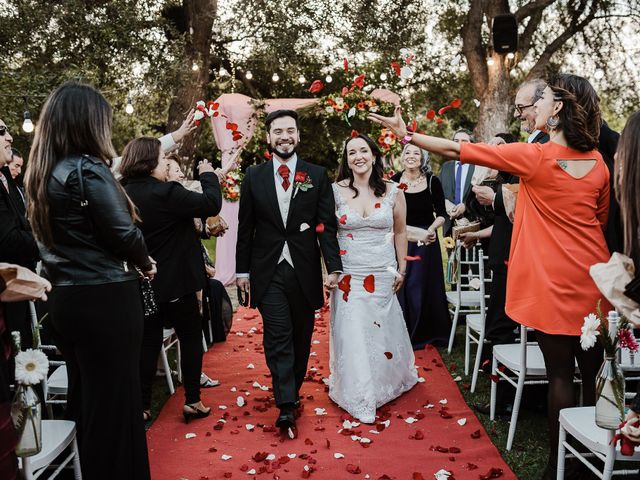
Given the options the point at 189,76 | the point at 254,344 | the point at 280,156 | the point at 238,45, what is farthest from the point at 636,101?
the point at 280,156

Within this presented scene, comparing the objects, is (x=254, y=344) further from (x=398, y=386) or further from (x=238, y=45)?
(x=238, y=45)

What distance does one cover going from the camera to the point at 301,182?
4.05 meters

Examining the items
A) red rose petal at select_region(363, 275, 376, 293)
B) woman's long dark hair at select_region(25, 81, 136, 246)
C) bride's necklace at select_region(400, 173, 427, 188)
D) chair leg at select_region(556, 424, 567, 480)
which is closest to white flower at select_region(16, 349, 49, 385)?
woman's long dark hair at select_region(25, 81, 136, 246)

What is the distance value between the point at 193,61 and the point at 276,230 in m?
6.63

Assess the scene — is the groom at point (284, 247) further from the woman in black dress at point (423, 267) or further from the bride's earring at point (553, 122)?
the woman in black dress at point (423, 267)

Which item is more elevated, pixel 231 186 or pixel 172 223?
pixel 231 186

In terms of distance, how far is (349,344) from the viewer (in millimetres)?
4316

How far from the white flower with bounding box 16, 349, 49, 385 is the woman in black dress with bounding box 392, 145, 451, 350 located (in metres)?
4.21

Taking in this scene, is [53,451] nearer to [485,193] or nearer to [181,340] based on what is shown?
[181,340]

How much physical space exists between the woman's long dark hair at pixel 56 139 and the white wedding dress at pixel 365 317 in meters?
2.26

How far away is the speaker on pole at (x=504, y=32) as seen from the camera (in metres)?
10.1

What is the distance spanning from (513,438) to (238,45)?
9257mm

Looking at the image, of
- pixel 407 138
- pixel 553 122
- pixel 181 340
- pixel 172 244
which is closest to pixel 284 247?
pixel 172 244

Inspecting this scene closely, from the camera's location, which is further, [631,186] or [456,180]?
[456,180]
